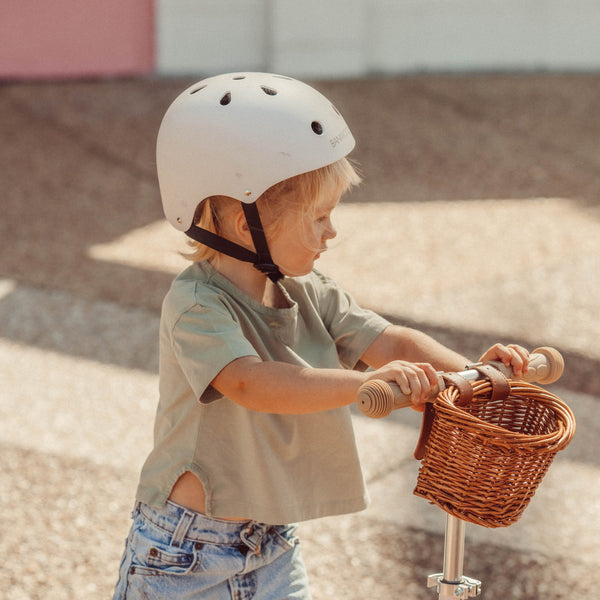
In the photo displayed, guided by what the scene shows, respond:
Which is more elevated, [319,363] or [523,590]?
[319,363]

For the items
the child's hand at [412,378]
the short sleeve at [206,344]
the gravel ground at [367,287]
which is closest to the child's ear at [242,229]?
the short sleeve at [206,344]

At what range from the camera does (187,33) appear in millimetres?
11414

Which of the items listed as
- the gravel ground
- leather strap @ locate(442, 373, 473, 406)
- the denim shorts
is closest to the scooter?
leather strap @ locate(442, 373, 473, 406)

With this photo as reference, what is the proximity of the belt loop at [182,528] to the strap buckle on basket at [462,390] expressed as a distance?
24.3 inches

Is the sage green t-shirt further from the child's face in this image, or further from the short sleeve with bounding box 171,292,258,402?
the child's face

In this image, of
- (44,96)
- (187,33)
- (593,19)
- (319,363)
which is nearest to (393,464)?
(319,363)

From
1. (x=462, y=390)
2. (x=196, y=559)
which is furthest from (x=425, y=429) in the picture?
(x=196, y=559)

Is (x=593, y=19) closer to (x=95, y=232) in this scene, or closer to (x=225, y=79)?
(x=95, y=232)

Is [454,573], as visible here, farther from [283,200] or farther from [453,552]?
[283,200]

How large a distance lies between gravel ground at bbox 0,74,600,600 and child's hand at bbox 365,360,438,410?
1906mm

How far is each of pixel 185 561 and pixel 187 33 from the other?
9782 mm

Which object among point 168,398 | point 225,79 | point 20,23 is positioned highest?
point 225,79

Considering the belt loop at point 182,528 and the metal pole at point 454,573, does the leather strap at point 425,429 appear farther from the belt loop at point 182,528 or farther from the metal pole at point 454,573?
the belt loop at point 182,528

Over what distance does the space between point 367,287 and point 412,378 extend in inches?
188
